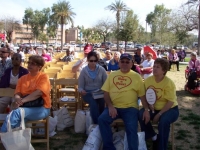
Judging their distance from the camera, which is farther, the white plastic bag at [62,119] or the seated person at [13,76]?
the white plastic bag at [62,119]

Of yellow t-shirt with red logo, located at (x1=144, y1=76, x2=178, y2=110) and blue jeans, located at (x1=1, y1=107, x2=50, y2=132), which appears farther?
yellow t-shirt with red logo, located at (x1=144, y1=76, x2=178, y2=110)

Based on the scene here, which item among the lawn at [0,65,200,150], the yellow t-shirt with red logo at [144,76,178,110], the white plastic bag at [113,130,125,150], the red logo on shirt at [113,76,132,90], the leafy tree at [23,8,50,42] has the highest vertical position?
the leafy tree at [23,8,50,42]

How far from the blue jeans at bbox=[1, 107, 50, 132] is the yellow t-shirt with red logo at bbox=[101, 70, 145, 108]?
3.04ft

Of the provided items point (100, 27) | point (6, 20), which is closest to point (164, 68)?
point (100, 27)

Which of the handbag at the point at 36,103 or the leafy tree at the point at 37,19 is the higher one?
the leafy tree at the point at 37,19

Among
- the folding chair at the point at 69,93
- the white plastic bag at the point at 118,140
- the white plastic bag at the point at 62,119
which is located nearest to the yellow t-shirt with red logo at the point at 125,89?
the white plastic bag at the point at 118,140

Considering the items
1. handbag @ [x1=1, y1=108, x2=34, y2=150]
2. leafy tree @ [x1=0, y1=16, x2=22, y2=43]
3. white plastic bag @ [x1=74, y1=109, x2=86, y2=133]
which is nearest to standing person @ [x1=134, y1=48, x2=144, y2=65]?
white plastic bag @ [x1=74, y1=109, x2=86, y2=133]

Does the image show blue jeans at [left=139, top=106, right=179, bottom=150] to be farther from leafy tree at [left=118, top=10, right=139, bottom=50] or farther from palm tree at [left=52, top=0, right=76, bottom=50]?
palm tree at [left=52, top=0, right=76, bottom=50]

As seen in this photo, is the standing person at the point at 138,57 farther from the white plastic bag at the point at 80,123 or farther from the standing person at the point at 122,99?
→ the standing person at the point at 122,99

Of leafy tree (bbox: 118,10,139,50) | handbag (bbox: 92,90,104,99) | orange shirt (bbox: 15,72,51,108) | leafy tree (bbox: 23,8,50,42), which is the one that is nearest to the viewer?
orange shirt (bbox: 15,72,51,108)

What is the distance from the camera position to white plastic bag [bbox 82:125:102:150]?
3551 millimetres

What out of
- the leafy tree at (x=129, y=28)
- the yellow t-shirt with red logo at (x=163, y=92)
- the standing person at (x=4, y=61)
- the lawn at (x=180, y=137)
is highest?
the leafy tree at (x=129, y=28)

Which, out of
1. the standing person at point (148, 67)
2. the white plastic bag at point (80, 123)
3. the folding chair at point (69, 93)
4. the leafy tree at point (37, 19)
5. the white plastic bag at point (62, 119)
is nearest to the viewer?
the white plastic bag at point (80, 123)

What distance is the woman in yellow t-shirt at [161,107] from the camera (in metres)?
3.57
